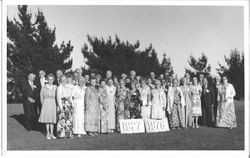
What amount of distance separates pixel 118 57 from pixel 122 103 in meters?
5.48

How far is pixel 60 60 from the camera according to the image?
16.3m

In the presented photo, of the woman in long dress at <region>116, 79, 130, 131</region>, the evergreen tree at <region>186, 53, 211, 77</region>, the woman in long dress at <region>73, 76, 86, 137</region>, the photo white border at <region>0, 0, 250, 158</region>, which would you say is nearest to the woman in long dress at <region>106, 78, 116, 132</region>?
the woman in long dress at <region>116, 79, 130, 131</region>

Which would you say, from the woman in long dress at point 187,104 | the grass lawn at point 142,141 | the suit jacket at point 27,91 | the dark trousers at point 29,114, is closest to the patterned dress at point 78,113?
the grass lawn at point 142,141

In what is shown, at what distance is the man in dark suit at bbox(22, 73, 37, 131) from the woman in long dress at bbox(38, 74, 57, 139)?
972 millimetres

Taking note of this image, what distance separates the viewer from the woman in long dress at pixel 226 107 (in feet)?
42.3

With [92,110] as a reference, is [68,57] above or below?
above

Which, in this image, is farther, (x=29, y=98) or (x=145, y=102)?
(x=145, y=102)

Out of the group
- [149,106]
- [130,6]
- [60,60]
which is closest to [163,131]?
[149,106]

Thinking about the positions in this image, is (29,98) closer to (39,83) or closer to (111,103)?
(39,83)

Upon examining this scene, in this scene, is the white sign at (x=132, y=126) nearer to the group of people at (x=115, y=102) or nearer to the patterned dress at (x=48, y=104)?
the group of people at (x=115, y=102)

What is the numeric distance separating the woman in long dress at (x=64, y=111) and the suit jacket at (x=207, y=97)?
500cm

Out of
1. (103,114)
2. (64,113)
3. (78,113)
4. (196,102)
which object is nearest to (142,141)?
(103,114)

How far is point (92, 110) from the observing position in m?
11.9
